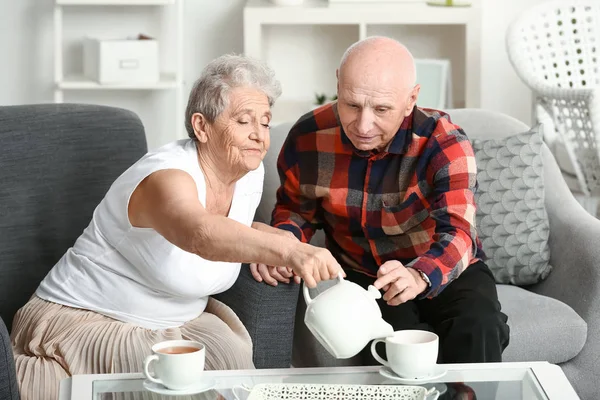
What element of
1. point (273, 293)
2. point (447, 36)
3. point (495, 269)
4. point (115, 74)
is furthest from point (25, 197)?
point (447, 36)

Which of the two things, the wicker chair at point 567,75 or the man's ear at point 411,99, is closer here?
the man's ear at point 411,99

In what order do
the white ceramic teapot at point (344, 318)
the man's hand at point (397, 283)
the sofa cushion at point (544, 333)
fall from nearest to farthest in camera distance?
the white ceramic teapot at point (344, 318)
the man's hand at point (397, 283)
the sofa cushion at point (544, 333)

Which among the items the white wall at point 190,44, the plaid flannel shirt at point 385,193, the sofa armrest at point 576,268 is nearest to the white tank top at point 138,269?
the plaid flannel shirt at point 385,193

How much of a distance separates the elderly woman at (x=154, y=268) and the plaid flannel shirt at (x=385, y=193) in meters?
0.24

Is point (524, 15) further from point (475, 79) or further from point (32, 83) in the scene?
point (32, 83)

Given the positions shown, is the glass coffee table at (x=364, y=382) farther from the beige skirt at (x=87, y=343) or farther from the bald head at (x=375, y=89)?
the bald head at (x=375, y=89)

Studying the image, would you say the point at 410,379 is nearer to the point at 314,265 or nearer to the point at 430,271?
the point at 314,265

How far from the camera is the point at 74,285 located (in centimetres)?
201

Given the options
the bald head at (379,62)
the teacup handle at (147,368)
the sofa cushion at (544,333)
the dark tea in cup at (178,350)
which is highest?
the bald head at (379,62)

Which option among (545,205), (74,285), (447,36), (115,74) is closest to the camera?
(74,285)

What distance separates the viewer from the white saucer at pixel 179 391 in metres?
1.54

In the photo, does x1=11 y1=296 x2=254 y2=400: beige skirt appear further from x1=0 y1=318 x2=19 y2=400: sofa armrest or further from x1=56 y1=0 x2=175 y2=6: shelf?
x1=56 y1=0 x2=175 y2=6: shelf

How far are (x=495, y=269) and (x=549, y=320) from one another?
266 mm

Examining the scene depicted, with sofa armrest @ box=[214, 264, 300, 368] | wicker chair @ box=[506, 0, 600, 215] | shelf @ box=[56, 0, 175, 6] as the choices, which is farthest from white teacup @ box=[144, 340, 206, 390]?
shelf @ box=[56, 0, 175, 6]
